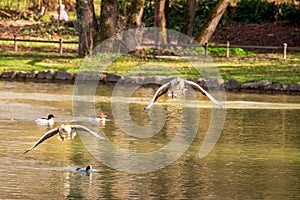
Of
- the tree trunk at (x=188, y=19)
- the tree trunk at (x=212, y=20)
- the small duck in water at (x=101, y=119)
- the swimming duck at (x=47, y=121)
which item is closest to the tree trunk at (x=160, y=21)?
the tree trunk at (x=212, y=20)

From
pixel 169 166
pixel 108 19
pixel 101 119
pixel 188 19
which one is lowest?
pixel 169 166

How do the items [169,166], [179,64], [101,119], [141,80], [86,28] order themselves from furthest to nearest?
[86,28], [179,64], [141,80], [101,119], [169,166]

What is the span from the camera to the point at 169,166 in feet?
61.9

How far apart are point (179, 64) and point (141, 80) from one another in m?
4.31

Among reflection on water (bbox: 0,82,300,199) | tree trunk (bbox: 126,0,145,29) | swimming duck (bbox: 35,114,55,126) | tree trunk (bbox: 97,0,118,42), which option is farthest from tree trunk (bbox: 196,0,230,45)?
swimming duck (bbox: 35,114,55,126)

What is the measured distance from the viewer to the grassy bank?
36.0 m

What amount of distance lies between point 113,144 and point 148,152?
1160mm

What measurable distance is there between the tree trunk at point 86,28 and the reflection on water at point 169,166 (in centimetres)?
1179

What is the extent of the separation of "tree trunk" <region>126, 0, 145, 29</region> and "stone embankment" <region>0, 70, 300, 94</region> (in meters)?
7.03

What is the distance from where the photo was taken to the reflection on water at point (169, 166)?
53.2 feet

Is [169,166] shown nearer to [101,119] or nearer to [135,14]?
[101,119]

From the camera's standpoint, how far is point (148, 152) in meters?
20.5

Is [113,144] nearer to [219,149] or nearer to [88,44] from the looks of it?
[219,149]

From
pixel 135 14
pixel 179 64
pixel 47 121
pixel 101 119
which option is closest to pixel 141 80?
pixel 179 64
